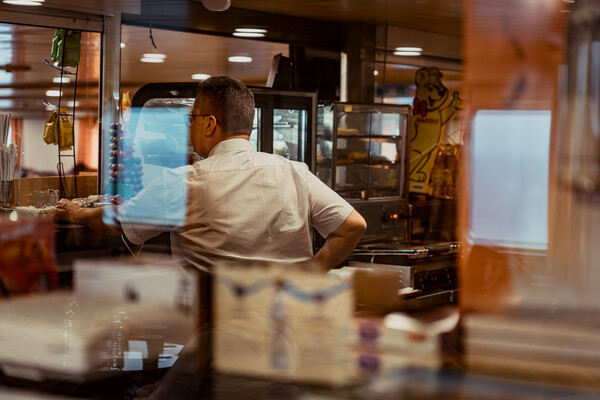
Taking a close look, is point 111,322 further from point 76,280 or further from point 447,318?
point 447,318

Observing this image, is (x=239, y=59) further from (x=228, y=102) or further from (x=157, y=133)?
(x=228, y=102)

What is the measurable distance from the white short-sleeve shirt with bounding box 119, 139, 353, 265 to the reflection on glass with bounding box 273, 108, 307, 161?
1903 mm

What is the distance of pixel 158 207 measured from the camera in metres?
1.57

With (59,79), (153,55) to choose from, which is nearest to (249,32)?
(153,55)

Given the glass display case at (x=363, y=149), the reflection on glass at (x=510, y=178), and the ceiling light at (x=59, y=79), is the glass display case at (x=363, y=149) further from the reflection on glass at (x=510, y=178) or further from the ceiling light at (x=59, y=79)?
the reflection on glass at (x=510, y=178)

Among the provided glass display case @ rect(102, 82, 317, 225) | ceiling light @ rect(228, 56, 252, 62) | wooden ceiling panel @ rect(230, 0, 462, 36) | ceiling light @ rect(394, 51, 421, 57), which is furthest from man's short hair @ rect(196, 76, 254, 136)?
ceiling light @ rect(394, 51, 421, 57)

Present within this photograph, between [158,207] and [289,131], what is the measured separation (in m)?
2.03

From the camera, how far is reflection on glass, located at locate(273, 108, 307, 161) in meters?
3.51

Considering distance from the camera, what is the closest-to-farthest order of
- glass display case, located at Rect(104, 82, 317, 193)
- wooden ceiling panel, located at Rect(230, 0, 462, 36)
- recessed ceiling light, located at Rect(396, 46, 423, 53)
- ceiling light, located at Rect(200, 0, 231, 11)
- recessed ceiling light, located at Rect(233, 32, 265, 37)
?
1. glass display case, located at Rect(104, 82, 317, 193)
2. ceiling light, located at Rect(200, 0, 231, 11)
3. wooden ceiling panel, located at Rect(230, 0, 462, 36)
4. recessed ceiling light, located at Rect(233, 32, 265, 37)
5. recessed ceiling light, located at Rect(396, 46, 423, 53)

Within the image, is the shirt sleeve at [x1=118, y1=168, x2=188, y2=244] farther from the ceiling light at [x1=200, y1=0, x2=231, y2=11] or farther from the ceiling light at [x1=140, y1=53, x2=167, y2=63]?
the ceiling light at [x1=140, y1=53, x2=167, y2=63]

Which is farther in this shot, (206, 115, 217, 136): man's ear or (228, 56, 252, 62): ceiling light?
(228, 56, 252, 62): ceiling light

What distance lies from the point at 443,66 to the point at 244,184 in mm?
3573

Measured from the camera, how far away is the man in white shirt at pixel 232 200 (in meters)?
1.58

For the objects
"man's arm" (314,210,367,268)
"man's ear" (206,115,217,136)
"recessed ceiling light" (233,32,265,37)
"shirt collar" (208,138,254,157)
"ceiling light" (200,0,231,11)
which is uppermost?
"recessed ceiling light" (233,32,265,37)
